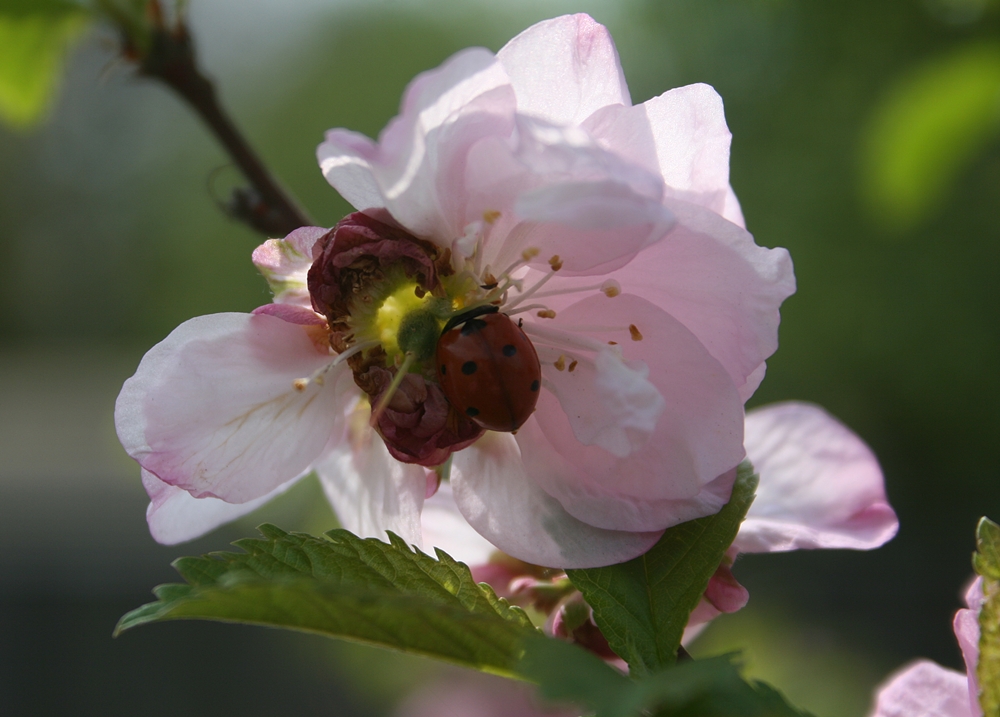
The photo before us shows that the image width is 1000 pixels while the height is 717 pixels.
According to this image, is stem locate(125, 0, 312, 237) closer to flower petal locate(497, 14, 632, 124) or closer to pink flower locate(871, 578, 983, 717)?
flower petal locate(497, 14, 632, 124)

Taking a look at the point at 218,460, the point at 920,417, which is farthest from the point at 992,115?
the point at 920,417

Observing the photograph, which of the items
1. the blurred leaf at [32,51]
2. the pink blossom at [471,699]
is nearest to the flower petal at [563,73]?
the blurred leaf at [32,51]

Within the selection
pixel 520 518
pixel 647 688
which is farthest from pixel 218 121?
pixel 647 688

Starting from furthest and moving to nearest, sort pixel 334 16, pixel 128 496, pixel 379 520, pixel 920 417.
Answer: pixel 334 16 < pixel 920 417 < pixel 128 496 < pixel 379 520

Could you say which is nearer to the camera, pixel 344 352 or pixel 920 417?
pixel 344 352

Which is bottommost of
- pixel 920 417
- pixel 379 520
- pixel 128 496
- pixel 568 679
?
pixel 920 417

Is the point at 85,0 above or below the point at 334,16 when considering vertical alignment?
above

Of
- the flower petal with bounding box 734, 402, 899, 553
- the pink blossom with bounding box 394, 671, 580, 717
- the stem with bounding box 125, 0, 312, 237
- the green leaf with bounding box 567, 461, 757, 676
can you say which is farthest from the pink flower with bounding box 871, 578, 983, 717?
the pink blossom with bounding box 394, 671, 580, 717

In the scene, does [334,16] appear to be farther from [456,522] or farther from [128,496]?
[456,522]

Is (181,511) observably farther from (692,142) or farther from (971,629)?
(971,629)
